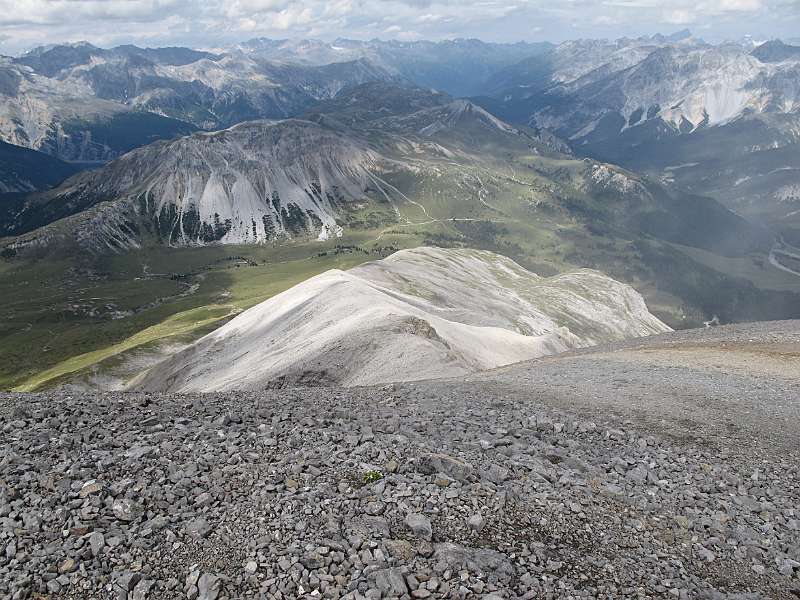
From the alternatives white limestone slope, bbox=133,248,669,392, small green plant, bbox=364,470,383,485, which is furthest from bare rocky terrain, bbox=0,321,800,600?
white limestone slope, bbox=133,248,669,392

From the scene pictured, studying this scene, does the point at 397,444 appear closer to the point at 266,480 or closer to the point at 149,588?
the point at 266,480

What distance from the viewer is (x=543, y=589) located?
566 inches

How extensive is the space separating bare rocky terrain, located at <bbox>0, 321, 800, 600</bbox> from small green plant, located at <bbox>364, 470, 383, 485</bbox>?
20 cm

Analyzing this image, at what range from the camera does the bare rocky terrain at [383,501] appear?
573 inches

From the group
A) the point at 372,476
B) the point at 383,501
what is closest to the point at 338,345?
the point at 372,476

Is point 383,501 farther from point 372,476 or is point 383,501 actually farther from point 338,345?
point 338,345

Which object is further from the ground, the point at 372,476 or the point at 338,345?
the point at 372,476

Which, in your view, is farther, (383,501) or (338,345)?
(338,345)

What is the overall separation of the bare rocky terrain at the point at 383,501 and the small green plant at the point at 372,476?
201 mm

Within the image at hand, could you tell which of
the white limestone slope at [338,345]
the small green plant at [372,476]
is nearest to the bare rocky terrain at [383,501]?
the small green plant at [372,476]

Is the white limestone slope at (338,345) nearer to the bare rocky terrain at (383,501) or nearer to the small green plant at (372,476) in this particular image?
the bare rocky terrain at (383,501)

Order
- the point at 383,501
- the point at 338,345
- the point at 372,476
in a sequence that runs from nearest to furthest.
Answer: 1. the point at 383,501
2. the point at 372,476
3. the point at 338,345

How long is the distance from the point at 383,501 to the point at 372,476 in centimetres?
152

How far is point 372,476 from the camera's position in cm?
1888
